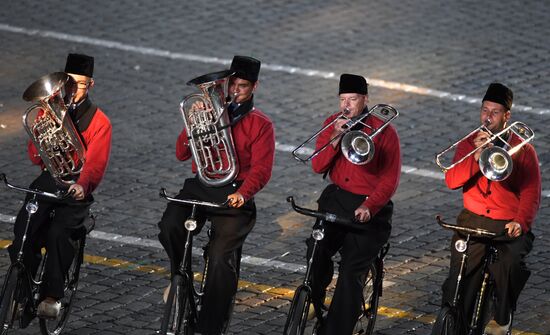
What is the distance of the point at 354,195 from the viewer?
1027 cm

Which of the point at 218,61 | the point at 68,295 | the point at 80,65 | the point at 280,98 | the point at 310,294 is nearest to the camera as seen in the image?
the point at 310,294

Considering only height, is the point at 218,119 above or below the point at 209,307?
above

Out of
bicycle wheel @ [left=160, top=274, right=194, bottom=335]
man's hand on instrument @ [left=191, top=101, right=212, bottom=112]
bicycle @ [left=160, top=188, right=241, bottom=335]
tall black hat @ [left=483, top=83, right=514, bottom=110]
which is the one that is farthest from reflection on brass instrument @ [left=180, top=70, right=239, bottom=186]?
tall black hat @ [left=483, top=83, right=514, bottom=110]

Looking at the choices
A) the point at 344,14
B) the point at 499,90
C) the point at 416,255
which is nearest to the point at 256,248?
the point at 416,255

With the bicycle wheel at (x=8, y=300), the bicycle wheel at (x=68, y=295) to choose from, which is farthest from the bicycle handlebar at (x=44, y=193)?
the bicycle wheel at (x=68, y=295)

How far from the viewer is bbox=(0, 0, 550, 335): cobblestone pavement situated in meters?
11.8

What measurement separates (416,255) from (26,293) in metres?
3.99

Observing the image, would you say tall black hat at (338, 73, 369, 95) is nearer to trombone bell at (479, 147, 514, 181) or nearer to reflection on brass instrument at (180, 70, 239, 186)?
reflection on brass instrument at (180, 70, 239, 186)

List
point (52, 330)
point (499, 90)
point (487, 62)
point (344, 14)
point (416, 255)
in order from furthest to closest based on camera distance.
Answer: point (344, 14), point (487, 62), point (416, 255), point (52, 330), point (499, 90)

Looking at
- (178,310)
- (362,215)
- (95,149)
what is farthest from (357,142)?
(95,149)

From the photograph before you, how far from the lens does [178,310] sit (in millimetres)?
9914

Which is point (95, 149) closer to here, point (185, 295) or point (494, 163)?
point (185, 295)

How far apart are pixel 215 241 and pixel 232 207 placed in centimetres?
29

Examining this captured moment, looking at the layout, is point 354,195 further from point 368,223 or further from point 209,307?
point 209,307
